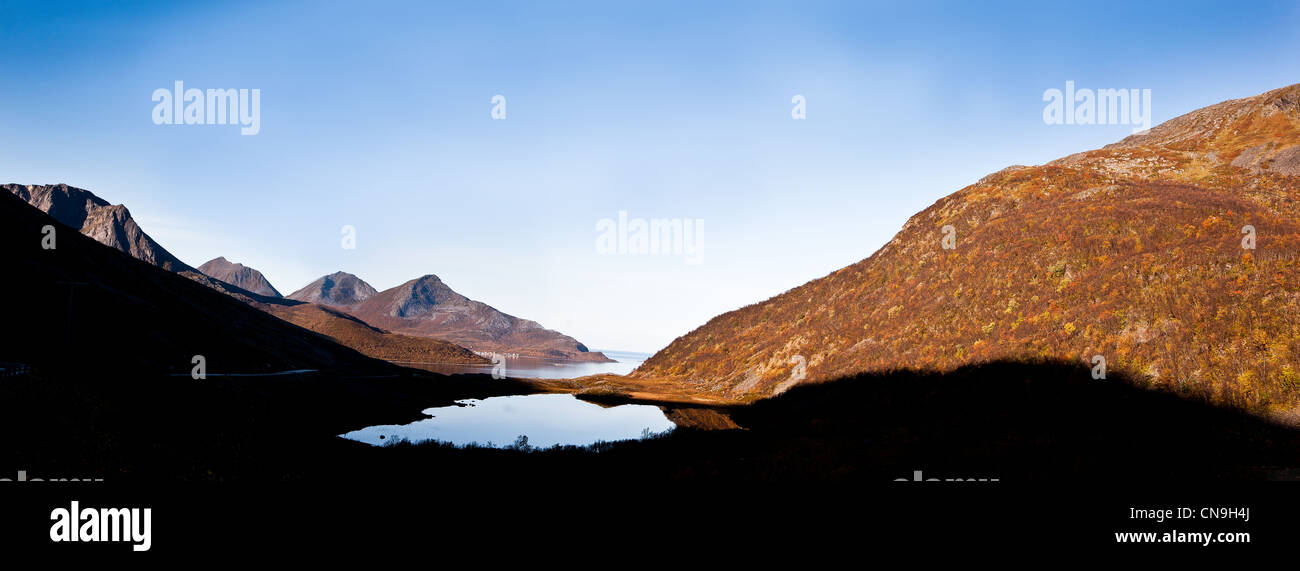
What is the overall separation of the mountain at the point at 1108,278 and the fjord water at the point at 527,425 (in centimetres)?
1786

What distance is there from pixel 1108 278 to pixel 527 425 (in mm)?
45169

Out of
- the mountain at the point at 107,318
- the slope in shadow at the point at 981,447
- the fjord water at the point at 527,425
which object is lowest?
the fjord water at the point at 527,425

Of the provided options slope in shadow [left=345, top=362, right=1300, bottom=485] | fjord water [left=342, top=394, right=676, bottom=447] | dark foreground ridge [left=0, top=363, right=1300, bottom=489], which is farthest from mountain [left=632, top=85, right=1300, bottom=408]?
fjord water [left=342, top=394, right=676, bottom=447]

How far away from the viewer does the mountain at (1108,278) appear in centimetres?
2758

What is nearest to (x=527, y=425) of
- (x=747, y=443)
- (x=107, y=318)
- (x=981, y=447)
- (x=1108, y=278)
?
(x=747, y=443)

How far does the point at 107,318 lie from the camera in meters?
45.2

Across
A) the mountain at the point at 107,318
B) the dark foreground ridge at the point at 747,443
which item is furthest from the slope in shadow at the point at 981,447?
the mountain at the point at 107,318

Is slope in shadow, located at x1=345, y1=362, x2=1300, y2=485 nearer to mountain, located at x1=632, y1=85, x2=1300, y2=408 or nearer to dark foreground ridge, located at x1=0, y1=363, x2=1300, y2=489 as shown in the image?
dark foreground ridge, located at x1=0, y1=363, x2=1300, y2=489

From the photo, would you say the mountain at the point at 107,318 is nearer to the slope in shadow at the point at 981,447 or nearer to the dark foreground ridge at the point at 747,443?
the dark foreground ridge at the point at 747,443
